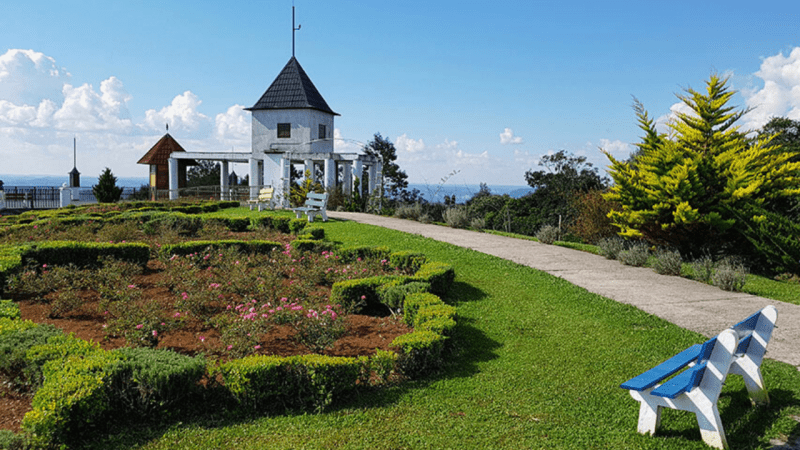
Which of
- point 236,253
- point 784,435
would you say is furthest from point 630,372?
point 236,253

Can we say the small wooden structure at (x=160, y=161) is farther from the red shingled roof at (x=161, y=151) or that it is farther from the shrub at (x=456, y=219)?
the shrub at (x=456, y=219)

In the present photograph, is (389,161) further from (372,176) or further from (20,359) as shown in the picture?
(20,359)

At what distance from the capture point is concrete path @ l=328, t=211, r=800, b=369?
587 cm

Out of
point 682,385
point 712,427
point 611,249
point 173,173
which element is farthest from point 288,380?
point 173,173

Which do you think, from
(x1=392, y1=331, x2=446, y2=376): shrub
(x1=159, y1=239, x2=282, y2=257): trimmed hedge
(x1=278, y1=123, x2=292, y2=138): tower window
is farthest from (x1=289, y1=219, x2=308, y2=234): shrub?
(x1=278, y1=123, x2=292, y2=138): tower window

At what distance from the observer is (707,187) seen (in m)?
10.6

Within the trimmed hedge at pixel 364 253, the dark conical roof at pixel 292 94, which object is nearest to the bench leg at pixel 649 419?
the trimmed hedge at pixel 364 253

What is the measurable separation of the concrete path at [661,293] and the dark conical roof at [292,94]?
22.6 meters

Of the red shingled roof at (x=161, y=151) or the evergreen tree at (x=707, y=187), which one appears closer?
the evergreen tree at (x=707, y=187)

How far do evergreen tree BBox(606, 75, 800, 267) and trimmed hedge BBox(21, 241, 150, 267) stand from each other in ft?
30.9

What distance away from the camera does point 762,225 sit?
31.0 ft

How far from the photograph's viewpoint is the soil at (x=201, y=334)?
486cm

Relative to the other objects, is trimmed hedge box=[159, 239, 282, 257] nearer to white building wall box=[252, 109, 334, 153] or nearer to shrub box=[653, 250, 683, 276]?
shrub box=[653, 250, 683, 276]

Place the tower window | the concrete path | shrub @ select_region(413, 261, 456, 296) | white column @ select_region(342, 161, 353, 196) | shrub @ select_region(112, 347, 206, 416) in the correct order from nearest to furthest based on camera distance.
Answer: shrub @ select_region(112, 347, 206, 416)
the concrete path
shrub @ select_region(413, 261, 456, 296)
white column @ select_region(342, 161, 353, 196)
the tower window
